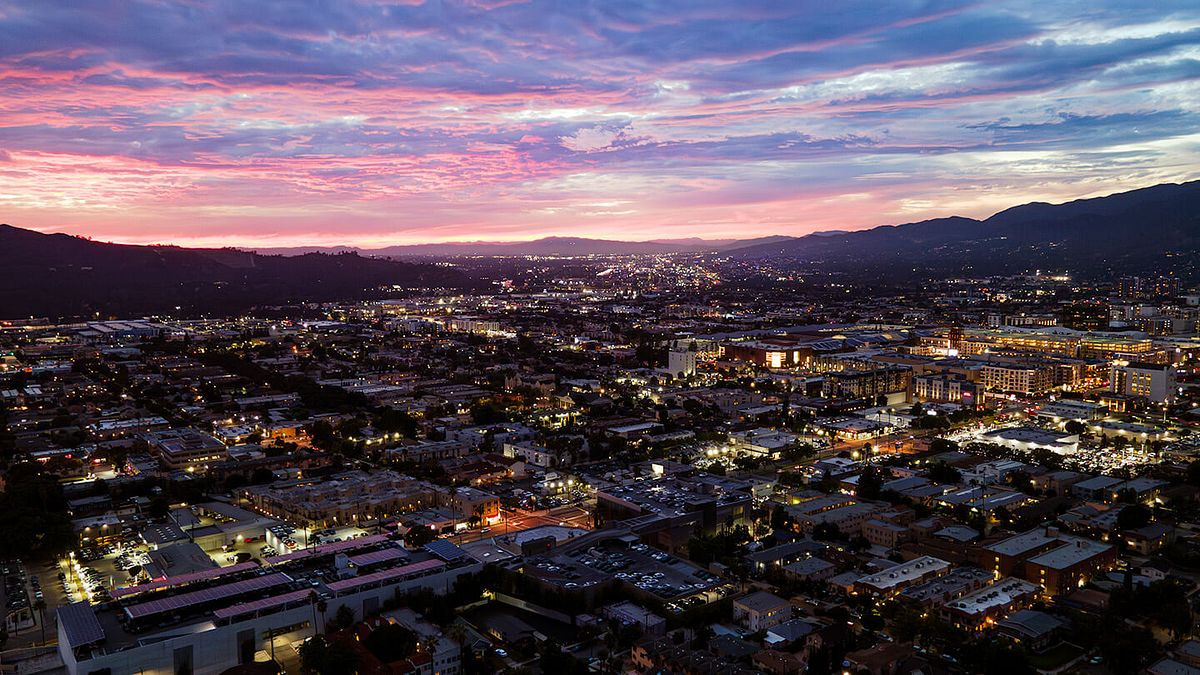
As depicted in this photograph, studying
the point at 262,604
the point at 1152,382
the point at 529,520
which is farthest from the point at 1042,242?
the point at 262,604

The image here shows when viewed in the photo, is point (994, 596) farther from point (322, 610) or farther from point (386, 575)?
point (322, 610)

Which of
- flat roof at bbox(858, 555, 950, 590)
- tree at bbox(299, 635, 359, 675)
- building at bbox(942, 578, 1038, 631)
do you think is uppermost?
tree at bbox(299, 635, 359, 675)

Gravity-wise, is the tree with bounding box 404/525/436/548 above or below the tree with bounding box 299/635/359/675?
below

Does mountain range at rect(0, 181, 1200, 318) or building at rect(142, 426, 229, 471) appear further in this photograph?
mountain range at rect(0, 181, 1200, 318)

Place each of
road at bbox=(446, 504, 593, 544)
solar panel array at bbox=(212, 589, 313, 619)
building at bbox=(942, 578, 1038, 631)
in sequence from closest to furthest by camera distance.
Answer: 1. solar panel array at bbox=(212, 589, 313, 619)
2. building at bbox=(942, 578, 1038, 631)
3. road at bbox=(446, 504, 593, 544)

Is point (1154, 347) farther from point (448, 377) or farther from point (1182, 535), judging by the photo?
point (448, 377)

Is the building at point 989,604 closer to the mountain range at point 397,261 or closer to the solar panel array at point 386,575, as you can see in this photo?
the solar panel array at point 386,575

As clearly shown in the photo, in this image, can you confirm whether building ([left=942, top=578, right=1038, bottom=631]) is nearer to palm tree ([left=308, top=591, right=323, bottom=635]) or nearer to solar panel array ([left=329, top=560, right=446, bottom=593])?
solar panel array ([left=329, top=560, right=446, bottom=593])

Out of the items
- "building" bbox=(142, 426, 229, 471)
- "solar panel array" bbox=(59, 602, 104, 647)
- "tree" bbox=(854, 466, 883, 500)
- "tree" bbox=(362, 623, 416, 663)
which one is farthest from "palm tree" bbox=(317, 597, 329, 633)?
"tree" bbox=(854, 466, 883, 500)
